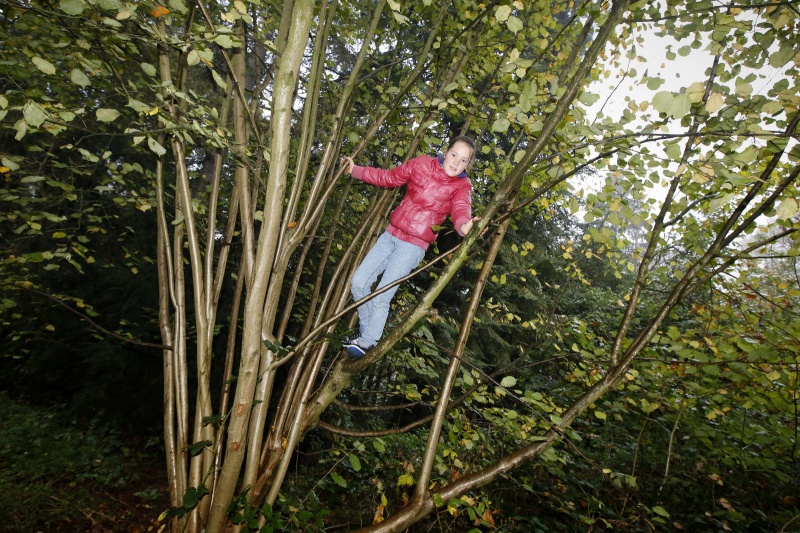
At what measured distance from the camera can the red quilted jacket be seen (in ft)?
8.43

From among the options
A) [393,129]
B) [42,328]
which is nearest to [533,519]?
[393,129]

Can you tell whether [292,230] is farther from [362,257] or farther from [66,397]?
[66,397]

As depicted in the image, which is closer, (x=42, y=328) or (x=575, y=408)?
(x=575, y=408)

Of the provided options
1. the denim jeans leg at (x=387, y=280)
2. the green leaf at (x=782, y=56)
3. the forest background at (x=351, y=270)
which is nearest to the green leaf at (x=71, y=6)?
the forest background at (x=351, y=270)

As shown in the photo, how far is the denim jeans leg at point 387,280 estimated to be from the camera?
2.55 m

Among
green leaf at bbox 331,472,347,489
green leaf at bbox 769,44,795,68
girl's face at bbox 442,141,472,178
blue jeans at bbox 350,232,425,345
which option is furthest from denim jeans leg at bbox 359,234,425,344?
green leaf at bbox 769,44,795,68

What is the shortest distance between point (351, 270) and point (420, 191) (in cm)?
76

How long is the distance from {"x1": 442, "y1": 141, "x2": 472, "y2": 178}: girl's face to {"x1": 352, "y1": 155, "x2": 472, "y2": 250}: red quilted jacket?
0.13 ft

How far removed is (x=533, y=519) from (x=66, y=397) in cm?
802

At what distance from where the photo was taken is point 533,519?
4.18 m

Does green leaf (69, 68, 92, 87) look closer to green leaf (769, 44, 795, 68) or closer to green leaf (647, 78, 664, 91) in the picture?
green leaf (647, 78, 664, 91)

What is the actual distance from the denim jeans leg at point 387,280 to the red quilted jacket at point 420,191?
0.06 m

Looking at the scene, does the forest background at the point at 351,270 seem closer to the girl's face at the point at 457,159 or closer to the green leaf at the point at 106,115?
the green leaf at the point at 106,115

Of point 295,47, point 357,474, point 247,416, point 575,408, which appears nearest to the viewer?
point 295,47
